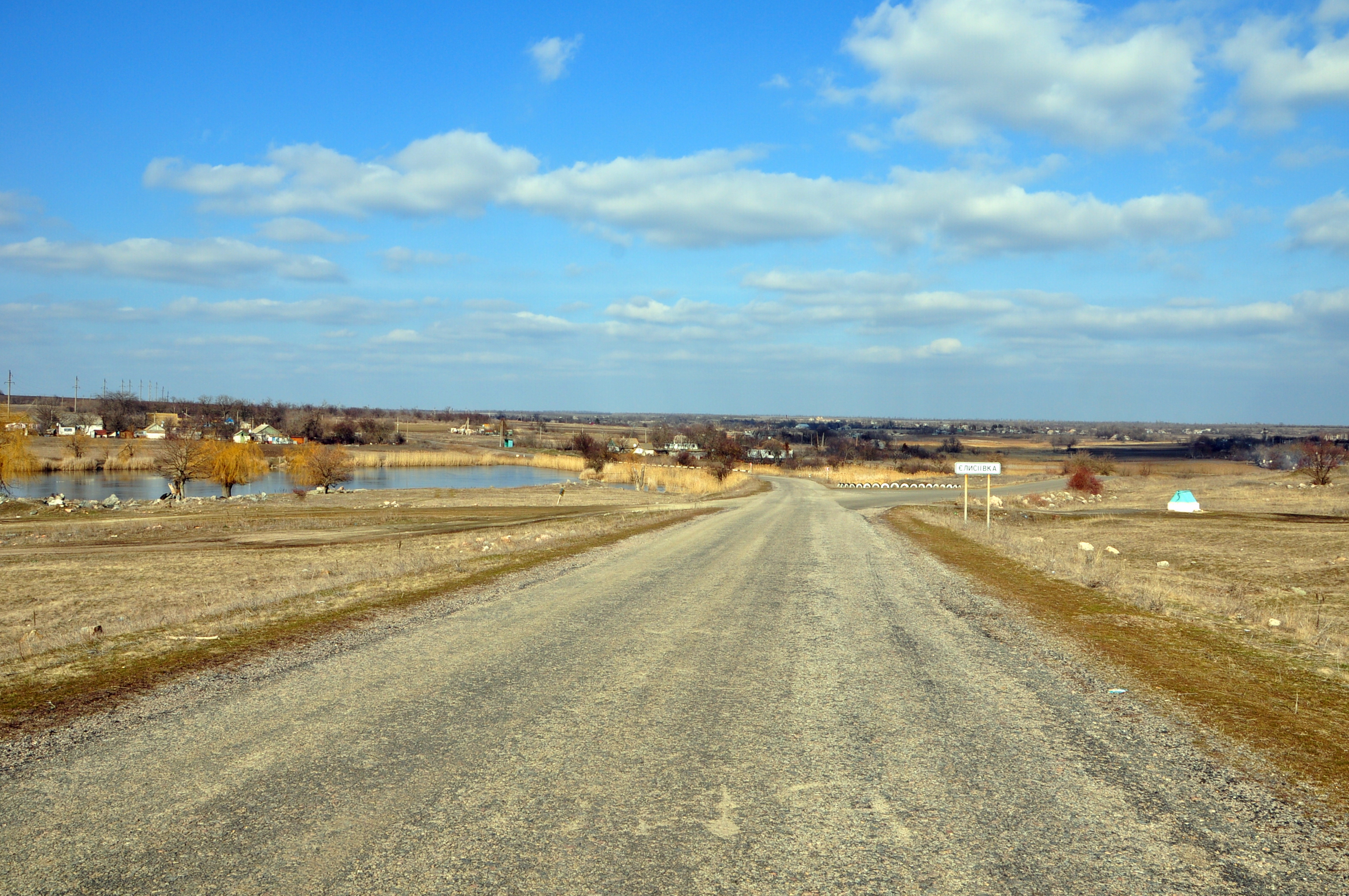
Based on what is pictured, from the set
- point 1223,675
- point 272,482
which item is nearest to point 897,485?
point 272,482

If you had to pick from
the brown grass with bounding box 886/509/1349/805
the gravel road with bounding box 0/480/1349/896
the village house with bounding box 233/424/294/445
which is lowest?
the brown grass with bounding box 886/509/1349/805

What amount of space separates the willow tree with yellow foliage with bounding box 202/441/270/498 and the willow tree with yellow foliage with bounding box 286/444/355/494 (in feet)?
15.4

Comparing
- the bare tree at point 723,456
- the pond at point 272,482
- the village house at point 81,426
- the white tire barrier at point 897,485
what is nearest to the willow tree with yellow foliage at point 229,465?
the pond at point 272,482

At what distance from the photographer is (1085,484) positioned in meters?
66.8

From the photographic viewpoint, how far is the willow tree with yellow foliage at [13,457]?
7200cm

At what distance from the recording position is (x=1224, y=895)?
4.34m

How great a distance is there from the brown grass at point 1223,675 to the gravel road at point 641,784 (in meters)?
0.68

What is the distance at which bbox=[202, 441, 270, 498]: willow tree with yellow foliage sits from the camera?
79.0 meters

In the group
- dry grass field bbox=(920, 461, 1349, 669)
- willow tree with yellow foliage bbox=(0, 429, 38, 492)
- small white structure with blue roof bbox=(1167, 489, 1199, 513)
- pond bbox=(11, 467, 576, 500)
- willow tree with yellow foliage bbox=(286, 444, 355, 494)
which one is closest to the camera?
dry grass field bbox=(920, 461, 1349, 669)

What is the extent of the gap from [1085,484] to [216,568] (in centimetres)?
6268

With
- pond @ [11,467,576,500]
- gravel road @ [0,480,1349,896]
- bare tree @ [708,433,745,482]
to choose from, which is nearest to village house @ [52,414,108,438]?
pond @ [11,467,576,500]

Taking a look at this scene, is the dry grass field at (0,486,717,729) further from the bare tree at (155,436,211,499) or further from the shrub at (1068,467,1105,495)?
the shrub at (1068,467,1105,495)

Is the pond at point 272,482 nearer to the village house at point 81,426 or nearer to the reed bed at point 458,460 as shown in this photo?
the reed bed at point 458,460

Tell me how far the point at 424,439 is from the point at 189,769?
17134 centimetres
